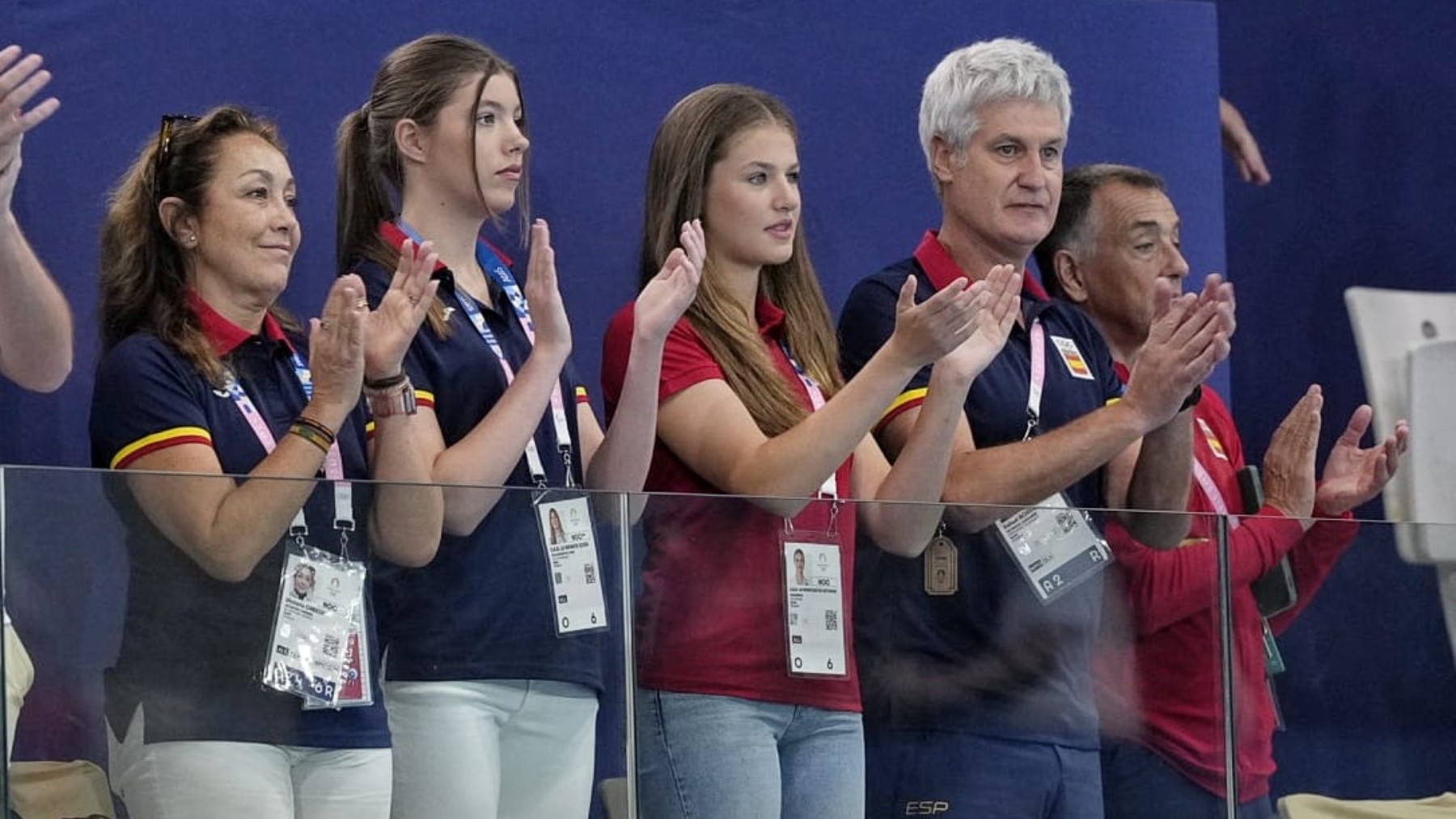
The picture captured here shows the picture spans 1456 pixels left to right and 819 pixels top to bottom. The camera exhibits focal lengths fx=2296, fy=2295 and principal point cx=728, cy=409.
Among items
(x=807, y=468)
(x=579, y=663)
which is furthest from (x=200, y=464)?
(x=807, y=468)

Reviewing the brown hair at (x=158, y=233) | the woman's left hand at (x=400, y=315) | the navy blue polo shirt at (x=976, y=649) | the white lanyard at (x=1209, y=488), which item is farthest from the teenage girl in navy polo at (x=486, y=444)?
the white lanyard at (x=1209, y=488)

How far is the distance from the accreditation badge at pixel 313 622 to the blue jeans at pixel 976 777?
731 millimetres

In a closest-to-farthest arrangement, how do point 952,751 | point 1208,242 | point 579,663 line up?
point 579,663 → point 952,751 → point 1208,242

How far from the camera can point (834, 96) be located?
14.9ft

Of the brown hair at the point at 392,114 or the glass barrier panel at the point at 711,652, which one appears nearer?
the glass barrier panel at the point at 711,652

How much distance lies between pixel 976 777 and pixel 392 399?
3.04 feet

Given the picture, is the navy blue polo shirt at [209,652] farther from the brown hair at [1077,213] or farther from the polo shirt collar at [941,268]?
the brown hair at [1077,213]

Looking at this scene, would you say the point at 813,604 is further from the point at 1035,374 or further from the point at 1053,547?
the point at 1035,374

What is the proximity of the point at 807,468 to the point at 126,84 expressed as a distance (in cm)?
148

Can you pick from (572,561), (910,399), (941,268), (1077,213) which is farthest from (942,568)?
(1077,213)

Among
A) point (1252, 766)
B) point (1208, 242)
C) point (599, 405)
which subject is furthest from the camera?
point (1208, 242)

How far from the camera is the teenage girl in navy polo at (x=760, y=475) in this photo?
2893mm

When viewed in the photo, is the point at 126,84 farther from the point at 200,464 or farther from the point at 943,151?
the point at 943,151

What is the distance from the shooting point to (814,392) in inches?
139
